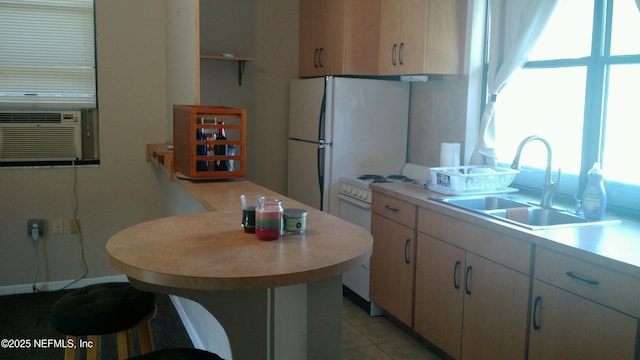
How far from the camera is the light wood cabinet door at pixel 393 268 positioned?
3303mm

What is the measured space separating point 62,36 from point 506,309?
3.46 m

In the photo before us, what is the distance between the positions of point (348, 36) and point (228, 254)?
2892 millimetres

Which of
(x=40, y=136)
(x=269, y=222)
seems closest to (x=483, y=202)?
(x=269, y=222)

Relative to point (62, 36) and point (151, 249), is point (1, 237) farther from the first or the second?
point (151, 249)

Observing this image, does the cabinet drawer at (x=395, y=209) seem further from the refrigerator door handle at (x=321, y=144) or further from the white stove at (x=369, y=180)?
the refrigerator door handle at (x=321, y=144)

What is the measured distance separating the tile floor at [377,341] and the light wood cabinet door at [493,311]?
425 mm

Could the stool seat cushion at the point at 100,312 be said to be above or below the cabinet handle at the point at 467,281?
above

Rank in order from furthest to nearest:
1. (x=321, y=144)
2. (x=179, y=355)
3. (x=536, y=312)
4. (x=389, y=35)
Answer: (x=321, y=144)
(x=389, y=35)
(x=536, y=312)
(x=179, y=355)

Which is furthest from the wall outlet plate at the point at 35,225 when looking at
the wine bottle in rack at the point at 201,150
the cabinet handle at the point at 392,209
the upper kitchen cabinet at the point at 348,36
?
the cabinet handle at the point at 392,209

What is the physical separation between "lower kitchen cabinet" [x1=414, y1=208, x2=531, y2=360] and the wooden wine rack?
108 centimetres

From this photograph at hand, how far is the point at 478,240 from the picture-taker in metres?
2.71

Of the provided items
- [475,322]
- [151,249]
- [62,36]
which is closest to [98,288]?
[151,249]

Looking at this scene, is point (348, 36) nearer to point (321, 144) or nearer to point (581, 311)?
point (321, 144)

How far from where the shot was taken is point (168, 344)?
324cm
